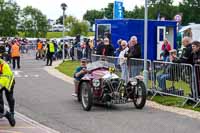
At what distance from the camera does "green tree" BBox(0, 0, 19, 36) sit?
292 ft

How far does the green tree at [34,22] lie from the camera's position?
96312 millimetres

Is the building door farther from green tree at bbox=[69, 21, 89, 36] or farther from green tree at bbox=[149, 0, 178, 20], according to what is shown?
green tree at bbox=[149, 0, 178, 20]

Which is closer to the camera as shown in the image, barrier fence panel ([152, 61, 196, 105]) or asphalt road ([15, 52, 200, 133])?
asphalt road ([15, 52, 200, 133])

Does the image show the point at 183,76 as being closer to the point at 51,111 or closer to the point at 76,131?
the point at 51,111

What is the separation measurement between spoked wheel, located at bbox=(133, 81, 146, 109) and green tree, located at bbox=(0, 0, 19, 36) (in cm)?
7774

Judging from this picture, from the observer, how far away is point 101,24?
27.9m

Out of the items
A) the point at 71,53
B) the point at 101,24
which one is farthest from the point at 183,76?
the point at 71,53

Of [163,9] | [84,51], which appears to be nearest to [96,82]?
[84,51]

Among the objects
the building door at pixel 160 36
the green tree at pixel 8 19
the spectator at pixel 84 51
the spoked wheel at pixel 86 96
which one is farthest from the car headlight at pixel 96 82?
the green tree at pixel 8 19

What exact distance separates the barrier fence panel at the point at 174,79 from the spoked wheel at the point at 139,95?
46.1 inches

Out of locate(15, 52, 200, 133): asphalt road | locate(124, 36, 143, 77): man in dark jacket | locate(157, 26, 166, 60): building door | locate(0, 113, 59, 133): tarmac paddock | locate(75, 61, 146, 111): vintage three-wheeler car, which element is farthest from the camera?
locate(157, 26, 166, 60): building door

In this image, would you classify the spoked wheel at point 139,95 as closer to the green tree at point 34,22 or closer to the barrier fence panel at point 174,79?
the barrier fence panel at point 174,79

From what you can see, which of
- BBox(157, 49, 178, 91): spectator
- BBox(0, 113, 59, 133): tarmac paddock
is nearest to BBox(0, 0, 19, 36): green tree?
BBox(157, 49, 178, 91): spectator

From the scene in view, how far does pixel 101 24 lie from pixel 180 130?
18091 mm
